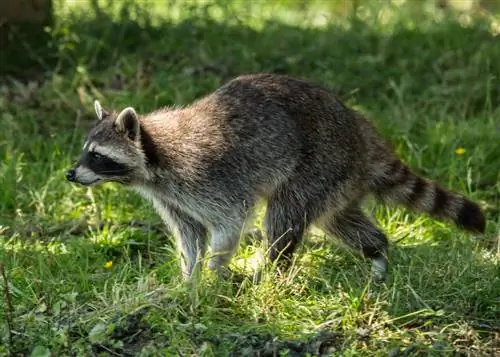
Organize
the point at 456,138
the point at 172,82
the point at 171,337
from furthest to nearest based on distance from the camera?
the point at 172,82, the point at 456,138, the point at 171,337

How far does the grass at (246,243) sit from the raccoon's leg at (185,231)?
13 cm

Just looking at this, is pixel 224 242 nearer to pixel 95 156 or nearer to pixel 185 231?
pixel 185 231

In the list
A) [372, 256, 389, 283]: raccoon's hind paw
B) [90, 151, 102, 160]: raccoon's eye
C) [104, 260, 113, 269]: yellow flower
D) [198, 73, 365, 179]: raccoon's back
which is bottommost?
[104, 260, 113, 269]: yellow flower

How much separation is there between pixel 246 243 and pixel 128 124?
106cm

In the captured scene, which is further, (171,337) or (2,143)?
(2,143)

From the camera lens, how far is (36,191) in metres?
6.04

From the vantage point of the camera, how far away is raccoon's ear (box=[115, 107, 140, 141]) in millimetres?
5102

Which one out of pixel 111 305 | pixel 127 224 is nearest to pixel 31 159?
pixel 127 224

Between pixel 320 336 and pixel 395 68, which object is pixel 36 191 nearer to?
pixel 320 336

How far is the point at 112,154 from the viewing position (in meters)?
5.18

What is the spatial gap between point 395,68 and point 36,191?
10.2ft

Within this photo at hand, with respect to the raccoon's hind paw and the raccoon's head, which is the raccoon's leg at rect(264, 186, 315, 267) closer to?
the raccoon's hind paw

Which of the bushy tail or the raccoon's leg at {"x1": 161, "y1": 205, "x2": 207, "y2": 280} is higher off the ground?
the bushy tail

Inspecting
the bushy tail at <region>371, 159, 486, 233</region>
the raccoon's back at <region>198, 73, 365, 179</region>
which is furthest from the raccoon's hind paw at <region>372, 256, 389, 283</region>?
the raccoon's back at <region>198, 73, 365, 179</region>
